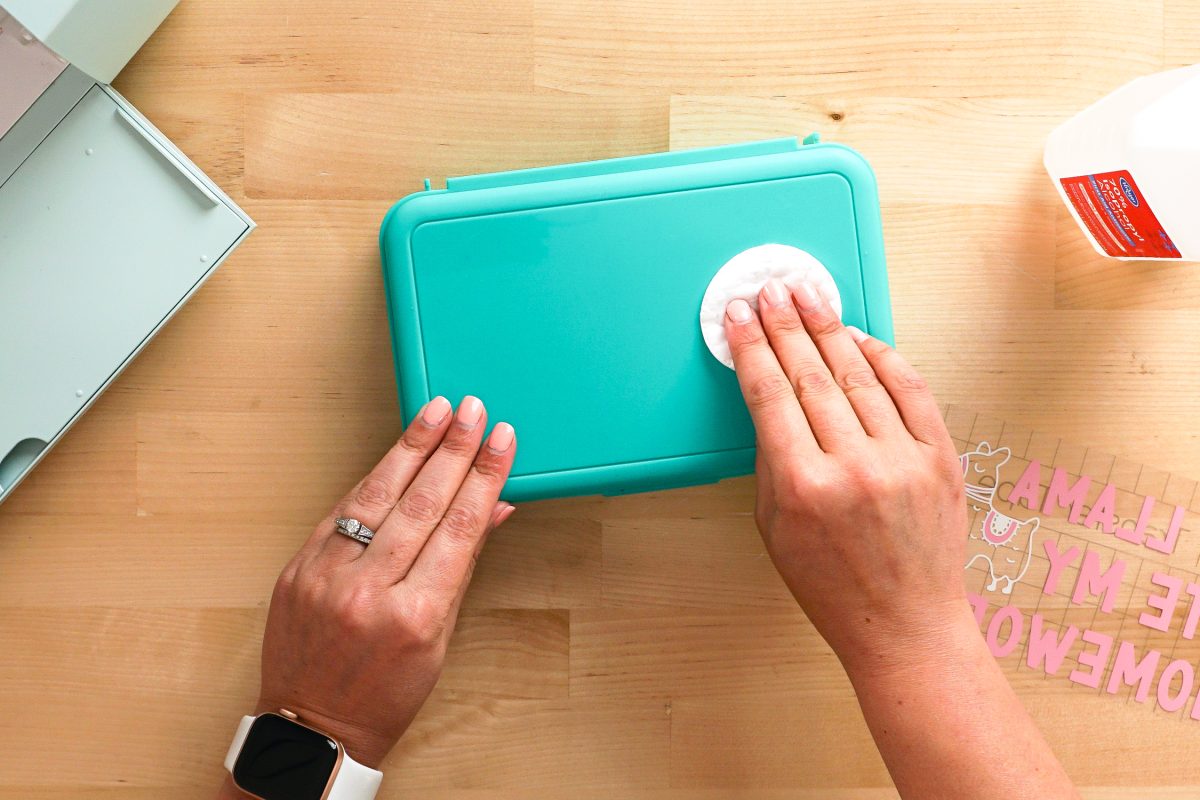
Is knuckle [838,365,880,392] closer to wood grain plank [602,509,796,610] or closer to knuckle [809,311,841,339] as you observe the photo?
knuckle [809,311,841,339]

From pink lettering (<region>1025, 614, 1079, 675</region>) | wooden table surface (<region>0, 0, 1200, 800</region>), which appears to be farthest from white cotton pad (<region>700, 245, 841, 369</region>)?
pink lettering (<region>1025, 614, 1079, 675</region>)

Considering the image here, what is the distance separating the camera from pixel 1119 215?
1.77ft

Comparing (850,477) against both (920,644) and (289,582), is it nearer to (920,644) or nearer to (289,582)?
(920,644)

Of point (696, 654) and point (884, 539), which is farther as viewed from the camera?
point (696, 654)

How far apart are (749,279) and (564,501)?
0.22 meters

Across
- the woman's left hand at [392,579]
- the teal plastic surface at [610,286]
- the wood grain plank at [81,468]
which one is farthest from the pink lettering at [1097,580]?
the wood grain plank at [81,468]

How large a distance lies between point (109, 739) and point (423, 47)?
57cm

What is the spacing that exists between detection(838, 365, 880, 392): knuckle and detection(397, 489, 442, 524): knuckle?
26cm

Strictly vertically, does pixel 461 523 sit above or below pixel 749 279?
below

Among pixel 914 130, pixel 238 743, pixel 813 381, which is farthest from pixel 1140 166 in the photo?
pixel 238 743

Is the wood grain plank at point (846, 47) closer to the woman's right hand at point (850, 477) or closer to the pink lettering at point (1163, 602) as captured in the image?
the woman's right hand at point (850, 477)

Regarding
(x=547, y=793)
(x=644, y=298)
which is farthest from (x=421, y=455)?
(x=547, y=793)

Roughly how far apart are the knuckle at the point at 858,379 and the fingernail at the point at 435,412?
24 centimetres

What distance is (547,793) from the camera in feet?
2.02
